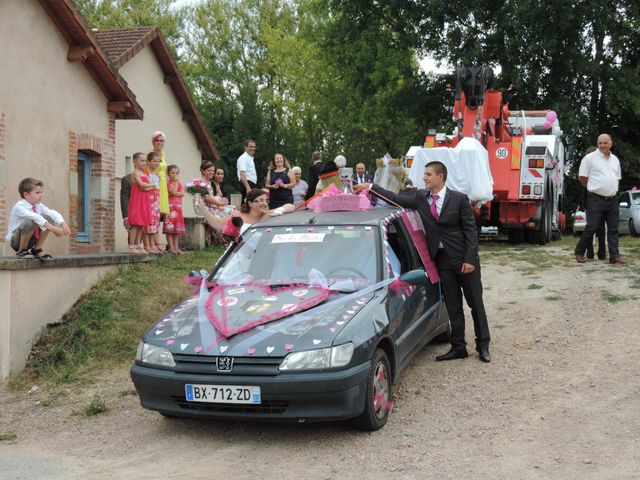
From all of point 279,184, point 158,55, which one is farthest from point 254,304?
point 158,55

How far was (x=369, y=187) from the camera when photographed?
304 inches

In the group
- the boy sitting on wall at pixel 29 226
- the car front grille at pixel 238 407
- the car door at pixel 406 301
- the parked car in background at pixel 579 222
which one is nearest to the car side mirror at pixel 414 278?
the car door at pixel 406 301

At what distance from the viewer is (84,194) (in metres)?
13.3

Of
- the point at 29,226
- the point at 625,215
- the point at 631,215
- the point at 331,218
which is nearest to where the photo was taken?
the point at 331,218

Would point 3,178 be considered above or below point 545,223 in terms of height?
above

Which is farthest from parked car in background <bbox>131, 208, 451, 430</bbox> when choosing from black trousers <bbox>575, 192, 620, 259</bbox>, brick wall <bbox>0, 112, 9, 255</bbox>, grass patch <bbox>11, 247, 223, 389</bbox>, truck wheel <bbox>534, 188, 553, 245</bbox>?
truck wheel <bbox>534, 188, 553, 245</bbox>

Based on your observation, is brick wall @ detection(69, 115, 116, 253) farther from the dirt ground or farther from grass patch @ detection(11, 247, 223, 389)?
the dirt ground

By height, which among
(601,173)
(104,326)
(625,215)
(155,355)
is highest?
(601,173)

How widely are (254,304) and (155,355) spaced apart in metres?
0.86

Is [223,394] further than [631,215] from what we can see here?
No

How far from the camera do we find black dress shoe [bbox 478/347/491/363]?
7250 millimetres

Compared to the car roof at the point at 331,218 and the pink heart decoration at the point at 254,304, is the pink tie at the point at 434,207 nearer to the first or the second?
the car roof at the point at 331,218

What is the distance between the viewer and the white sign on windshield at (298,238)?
259 inches

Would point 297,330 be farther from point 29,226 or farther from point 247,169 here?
point 247,169
